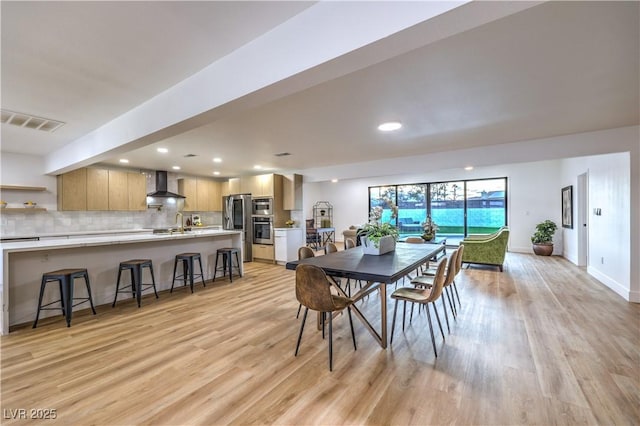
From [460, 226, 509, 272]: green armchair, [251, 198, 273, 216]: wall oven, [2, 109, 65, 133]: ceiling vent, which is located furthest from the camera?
[251, 198, 273, 216]: wall oven

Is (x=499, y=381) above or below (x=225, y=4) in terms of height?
below

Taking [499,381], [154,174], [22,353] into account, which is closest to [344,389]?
[499,381]

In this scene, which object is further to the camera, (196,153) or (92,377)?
(196,153)

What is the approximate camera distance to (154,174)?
6836 millimetres

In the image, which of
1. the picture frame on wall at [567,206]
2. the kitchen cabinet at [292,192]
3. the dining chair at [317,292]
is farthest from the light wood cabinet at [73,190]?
the picture frame on wall at [567,206]

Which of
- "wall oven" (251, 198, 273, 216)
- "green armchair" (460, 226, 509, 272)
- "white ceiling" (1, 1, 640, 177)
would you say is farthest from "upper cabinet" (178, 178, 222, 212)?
"green armchair" (460, 226, 509, 272)

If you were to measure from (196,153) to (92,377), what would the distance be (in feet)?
11.7

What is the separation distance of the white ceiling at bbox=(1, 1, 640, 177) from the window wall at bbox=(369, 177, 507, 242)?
466 centimetres

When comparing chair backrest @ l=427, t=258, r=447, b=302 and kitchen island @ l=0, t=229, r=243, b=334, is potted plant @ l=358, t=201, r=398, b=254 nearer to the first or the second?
chair backrest @ l=427, t=258, r=447, b=302

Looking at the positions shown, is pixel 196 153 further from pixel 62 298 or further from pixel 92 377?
pixel 92 377

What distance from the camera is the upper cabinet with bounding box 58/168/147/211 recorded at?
5.35 metres

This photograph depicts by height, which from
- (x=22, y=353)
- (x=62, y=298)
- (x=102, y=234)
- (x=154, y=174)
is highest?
(x=154, y=174)

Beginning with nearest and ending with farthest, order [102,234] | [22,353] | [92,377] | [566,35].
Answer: [566,35] → [92,377] → [22,353] → [102,234]

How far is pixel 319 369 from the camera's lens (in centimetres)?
218
